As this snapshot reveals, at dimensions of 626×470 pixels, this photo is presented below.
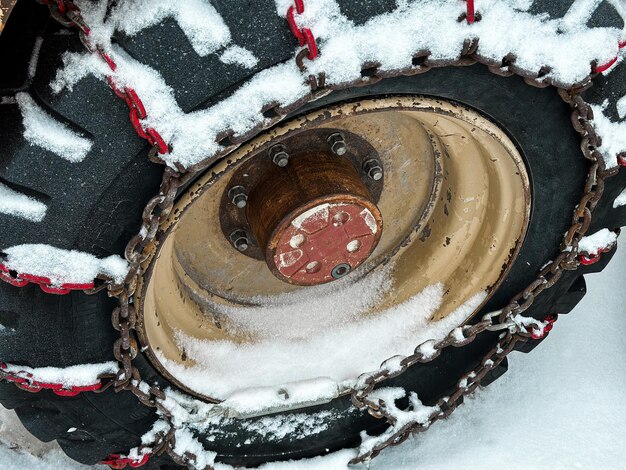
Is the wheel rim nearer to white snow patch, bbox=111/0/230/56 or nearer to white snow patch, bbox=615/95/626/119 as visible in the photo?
white snow patch, bbox=615/95/626/119

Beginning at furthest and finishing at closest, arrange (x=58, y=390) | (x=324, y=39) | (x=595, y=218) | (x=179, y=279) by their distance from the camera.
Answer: (x=179, y=279)
(x=595, y=218)
(x=58, y=390)
(x=324, y=39)

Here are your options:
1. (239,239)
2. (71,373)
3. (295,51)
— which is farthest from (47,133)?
(239,239)

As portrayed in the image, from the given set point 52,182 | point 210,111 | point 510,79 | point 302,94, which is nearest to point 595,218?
point 510,79

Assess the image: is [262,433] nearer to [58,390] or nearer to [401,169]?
[58,390]

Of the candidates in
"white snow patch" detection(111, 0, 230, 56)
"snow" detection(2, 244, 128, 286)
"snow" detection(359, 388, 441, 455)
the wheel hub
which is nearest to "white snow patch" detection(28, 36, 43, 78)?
"white snow patch" detection(111, 0, 230, 56)

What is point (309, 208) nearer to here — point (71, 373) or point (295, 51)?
point (295, 51)

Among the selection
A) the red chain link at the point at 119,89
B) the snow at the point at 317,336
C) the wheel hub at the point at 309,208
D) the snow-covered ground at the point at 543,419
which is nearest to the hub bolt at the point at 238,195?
the wheel hub at the point at 309,208
